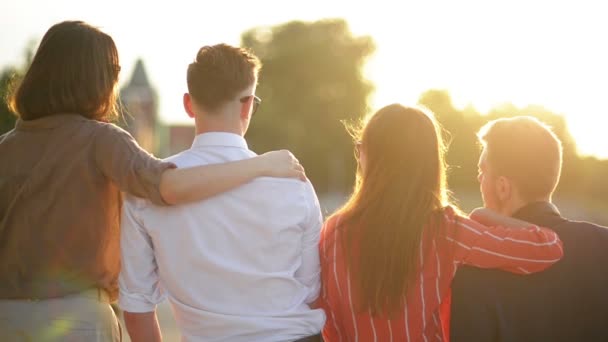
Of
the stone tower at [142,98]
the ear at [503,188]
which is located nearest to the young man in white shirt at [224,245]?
the ear at [503,188]

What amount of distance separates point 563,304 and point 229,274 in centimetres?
136

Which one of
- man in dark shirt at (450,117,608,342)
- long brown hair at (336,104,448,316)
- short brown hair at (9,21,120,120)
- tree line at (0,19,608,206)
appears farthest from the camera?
tree line at (0,19,608,206)

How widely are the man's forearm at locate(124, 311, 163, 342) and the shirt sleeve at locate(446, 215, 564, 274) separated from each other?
1.19m

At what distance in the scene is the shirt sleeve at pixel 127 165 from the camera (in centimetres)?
338

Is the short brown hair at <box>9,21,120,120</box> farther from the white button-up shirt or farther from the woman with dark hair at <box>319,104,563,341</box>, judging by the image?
the woman with dark hair at <box>319,104,563,341</box>

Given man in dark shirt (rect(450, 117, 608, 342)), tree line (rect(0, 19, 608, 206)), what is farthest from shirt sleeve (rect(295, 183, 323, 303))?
tree line (rect(0, 19, 608, 206))

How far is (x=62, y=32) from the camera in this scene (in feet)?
11.6

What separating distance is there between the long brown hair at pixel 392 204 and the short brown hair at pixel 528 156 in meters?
0.26

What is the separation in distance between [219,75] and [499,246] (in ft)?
4.14

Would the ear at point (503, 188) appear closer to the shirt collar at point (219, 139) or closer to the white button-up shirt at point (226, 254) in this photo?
the white button-up shirt at point (226, 254)

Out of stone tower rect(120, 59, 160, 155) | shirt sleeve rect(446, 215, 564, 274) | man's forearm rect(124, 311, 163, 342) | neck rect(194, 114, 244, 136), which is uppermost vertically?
neck rect(194, 114, 244, 136)

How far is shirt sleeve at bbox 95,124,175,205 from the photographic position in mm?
3377

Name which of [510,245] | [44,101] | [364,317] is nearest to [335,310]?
[364,317]

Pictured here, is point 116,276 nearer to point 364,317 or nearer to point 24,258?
point 24,258
